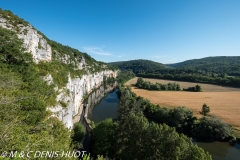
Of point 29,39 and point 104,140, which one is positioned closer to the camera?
point 104,140

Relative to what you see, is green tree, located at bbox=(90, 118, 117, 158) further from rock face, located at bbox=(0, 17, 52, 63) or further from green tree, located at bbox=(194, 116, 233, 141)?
green tree, located at bbox=(194, 116, 233, 141)

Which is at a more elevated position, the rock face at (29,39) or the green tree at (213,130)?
the rock face at (29,39)

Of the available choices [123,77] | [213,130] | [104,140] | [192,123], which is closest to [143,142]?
[104,140]

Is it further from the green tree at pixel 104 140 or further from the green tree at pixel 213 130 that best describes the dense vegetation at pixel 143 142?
the green tree at pixel 213 130

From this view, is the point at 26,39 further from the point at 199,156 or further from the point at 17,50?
the point at 199,156

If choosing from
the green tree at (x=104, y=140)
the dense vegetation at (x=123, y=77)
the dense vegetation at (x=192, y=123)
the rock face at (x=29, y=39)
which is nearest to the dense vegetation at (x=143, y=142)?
the green tree at (x=104, y=140)

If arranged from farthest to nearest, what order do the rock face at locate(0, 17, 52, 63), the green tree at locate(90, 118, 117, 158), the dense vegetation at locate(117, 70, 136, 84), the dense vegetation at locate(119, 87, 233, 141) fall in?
the dense vegetation at locate(117, 70, 136, 84), the dense vegetation at locate(119, 87, 233, 141), the rock face at locate(0, 17, 52, 63), the green tree at locate(90, 118, 117, 158)

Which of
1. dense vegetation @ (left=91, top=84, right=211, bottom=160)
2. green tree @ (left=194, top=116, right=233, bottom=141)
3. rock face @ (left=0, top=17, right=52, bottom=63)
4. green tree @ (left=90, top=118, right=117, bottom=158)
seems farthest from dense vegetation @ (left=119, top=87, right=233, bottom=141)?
rock face @ (left=0, top=17, right=52, bottom=63)

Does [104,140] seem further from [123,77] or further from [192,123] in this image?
[123,77]

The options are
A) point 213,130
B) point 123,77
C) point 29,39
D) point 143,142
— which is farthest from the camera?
point 123,77
